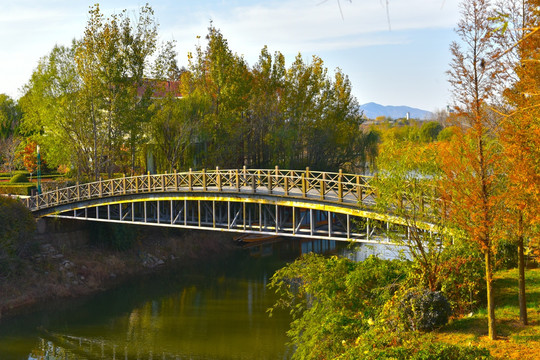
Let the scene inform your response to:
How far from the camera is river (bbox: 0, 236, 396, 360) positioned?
21.6 metres

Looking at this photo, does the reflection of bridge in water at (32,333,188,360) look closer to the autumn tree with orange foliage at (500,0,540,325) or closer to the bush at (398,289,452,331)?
the bush at (398,289,452,331)

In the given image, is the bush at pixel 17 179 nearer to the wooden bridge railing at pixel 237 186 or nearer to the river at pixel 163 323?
the wooden bridge railing at pixel 237 186

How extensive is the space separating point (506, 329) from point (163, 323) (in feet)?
52.6

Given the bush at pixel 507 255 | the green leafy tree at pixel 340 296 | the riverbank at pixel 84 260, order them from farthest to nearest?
1. the riverbank at pixel 84 260
2. the bush at pixel 507 255
3. the green leafy tree at pixel 340 296

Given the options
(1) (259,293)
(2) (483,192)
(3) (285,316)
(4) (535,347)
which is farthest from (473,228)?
(1) (259,293)

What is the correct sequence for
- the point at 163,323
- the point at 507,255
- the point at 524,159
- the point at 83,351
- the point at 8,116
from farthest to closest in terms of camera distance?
the point at 8,116, the point at 163,323, the point at 83,351, the point at 507,255, the point at 524,159

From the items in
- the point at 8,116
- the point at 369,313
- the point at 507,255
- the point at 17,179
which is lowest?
the point at 369,313

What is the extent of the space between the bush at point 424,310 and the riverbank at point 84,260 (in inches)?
774

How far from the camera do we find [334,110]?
51.1 m

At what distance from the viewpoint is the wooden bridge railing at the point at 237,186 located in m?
20.4

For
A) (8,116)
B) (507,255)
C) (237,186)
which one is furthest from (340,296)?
(8,116)

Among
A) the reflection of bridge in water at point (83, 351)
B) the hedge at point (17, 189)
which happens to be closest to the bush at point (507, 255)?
the reflection of bridge in water at point (83, 351)

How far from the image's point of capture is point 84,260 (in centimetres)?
3219

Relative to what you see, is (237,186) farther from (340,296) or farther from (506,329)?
(506,329)
